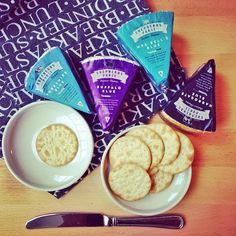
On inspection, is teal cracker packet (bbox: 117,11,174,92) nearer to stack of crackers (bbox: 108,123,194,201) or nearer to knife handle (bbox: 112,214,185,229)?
stack of crackers (bbox: 108,123,194,201)

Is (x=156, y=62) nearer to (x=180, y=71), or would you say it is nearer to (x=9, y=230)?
(x=180, y=71)

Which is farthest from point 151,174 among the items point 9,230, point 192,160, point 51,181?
point 9,230

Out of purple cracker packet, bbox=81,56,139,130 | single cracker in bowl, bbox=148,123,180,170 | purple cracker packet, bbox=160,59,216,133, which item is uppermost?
purple cracker packet, bbox=81,56,139,130

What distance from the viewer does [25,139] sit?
1008mm

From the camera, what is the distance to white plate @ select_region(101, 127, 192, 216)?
976 mm

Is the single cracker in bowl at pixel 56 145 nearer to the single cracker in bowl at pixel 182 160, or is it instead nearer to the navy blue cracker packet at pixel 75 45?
the navy blue cracker packet at pixel 75 45

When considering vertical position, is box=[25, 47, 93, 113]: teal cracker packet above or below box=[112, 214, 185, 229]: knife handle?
above

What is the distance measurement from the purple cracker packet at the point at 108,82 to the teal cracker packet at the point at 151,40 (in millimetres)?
Answer: 33

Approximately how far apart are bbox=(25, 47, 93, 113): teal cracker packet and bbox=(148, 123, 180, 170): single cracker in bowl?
5.6 inches

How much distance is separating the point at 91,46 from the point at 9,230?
392 mm

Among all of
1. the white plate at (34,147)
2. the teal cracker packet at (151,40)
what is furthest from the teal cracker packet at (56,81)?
the teal cracker packet at (151,40)

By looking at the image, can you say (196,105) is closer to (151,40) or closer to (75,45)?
(151,40)

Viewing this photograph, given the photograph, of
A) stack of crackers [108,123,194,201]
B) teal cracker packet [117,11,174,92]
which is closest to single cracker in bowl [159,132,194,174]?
stack of crackers [108,123,194,201]

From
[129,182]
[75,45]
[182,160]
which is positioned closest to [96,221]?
[129,182]
